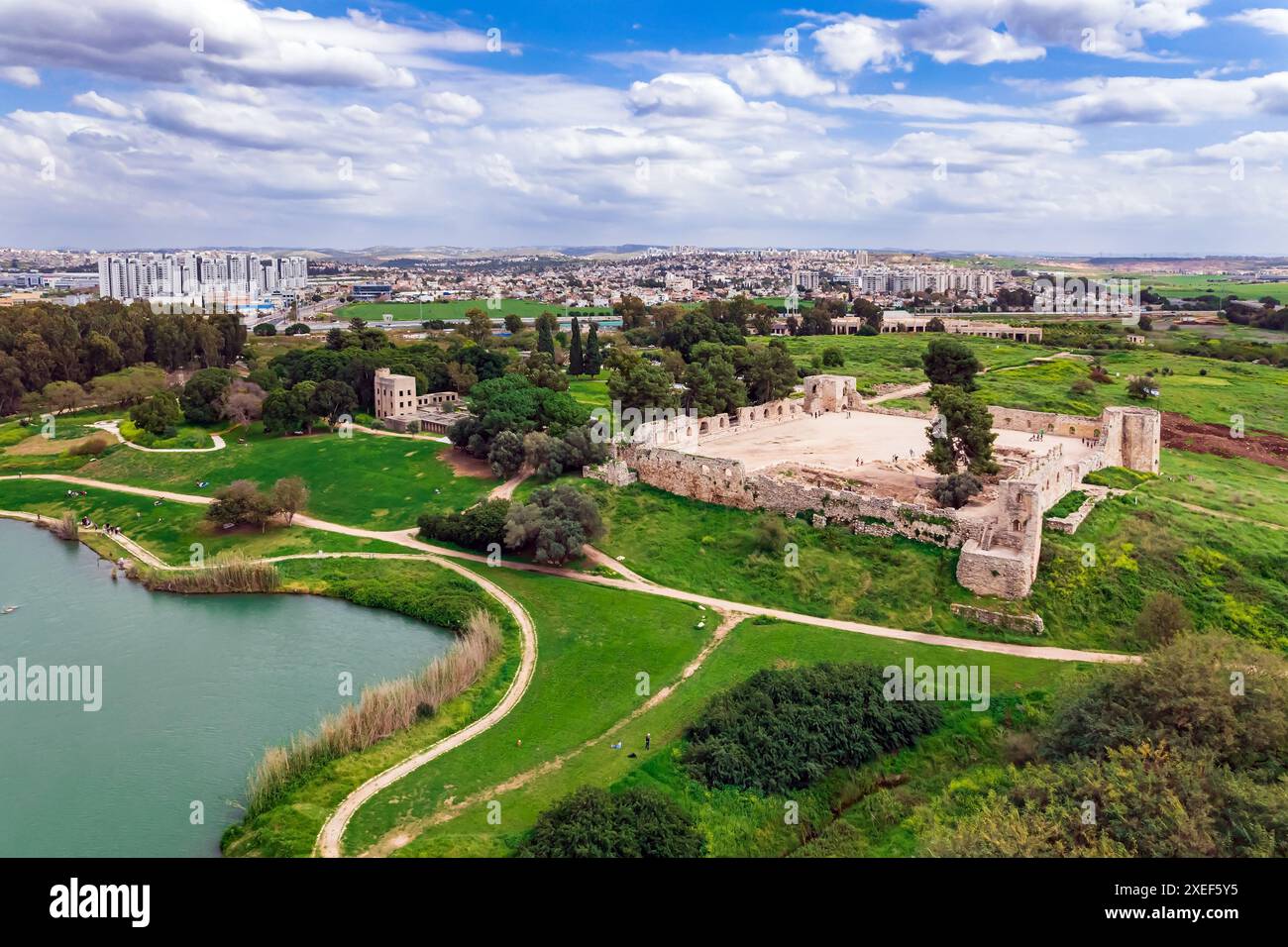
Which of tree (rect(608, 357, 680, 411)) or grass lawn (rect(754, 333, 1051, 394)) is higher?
grass lawn (rect(754, 333, 1051, 394))

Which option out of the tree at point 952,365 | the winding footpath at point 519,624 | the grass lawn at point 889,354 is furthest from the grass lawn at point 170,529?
the grass lawn at point 889,354

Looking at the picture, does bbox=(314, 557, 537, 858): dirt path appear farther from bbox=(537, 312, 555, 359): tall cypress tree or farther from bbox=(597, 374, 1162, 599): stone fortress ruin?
bbox=(537, 312, 555, 359): tall cypress tree

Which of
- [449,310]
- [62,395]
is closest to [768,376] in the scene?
[62,395]

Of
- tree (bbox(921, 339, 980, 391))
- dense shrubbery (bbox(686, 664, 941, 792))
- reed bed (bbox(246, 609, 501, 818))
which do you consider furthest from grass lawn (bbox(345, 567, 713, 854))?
tree (bbox(921, 339, 980, 391))

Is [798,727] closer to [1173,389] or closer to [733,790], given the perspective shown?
[733,790]

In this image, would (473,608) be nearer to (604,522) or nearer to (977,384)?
(604,522)

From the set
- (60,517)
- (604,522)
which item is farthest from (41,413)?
(604,522)
